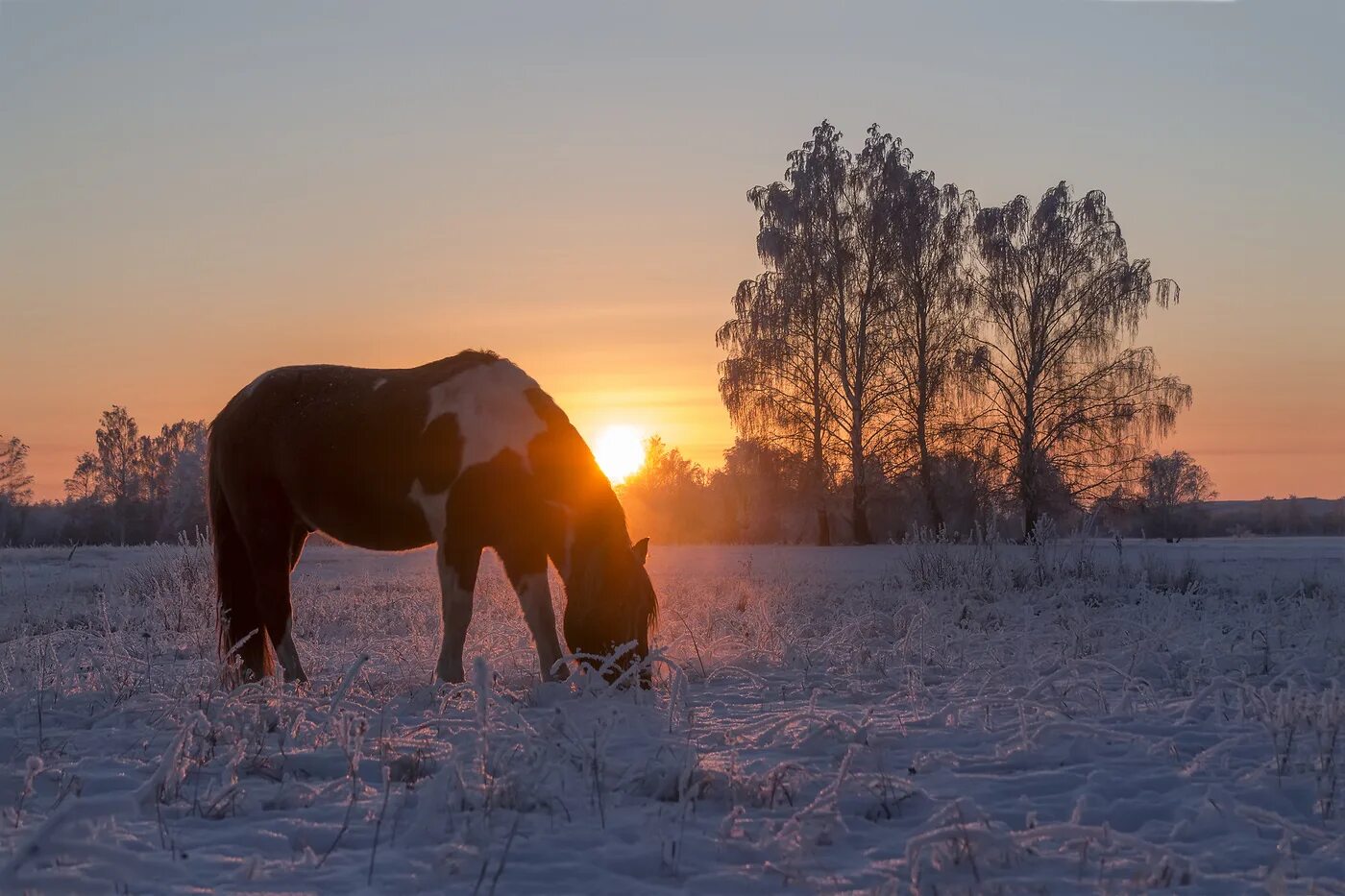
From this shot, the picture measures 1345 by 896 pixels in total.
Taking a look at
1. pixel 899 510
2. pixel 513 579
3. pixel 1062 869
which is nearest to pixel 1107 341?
pixel 899 510

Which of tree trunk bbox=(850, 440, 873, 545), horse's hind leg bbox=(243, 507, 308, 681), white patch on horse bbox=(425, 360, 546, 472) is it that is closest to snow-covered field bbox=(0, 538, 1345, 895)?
horse's hind leg bbox=(243, 507, 308, 681)

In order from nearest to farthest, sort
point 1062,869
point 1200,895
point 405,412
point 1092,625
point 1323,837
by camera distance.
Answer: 1. point 1200,895
2. point 1062,869
3. point 1323,837
4. point 405,412
5. point 1092,625

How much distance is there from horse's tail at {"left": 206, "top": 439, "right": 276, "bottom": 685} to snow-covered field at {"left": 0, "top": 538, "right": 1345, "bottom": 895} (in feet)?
0.86

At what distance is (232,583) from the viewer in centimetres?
586

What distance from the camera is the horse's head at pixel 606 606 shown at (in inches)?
216

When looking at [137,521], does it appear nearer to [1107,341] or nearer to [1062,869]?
[1107,341]

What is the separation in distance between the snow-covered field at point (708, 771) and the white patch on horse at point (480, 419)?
Result: 3.29 ft

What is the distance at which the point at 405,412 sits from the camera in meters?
5.50

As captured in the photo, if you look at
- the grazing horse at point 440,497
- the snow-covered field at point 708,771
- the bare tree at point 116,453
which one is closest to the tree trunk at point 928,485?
the snow-covered field at point 708,771

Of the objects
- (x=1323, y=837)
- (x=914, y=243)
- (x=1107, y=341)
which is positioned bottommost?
(x=1323, y=837)

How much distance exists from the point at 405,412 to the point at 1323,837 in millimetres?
4453

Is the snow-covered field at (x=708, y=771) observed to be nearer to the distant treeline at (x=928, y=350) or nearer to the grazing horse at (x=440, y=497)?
the grazing horse at (x=440, y=497)

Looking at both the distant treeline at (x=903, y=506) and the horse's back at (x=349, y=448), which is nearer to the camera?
the horse's back at (x=349, y=448)

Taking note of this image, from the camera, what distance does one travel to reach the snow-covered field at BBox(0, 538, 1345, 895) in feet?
7.82
